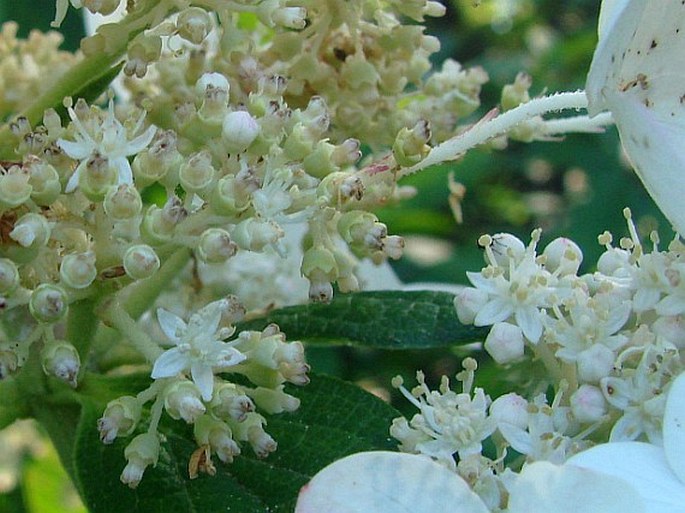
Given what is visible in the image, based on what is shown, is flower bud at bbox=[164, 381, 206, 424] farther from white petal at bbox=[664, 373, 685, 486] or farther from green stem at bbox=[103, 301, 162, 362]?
white petal at bbox=[664, 373, 685, 486]

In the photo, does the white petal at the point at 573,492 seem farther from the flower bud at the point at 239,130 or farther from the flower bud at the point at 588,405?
the flower bud at the point at 239,130

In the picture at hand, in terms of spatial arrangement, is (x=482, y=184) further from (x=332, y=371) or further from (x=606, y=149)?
(x=332, y=371)

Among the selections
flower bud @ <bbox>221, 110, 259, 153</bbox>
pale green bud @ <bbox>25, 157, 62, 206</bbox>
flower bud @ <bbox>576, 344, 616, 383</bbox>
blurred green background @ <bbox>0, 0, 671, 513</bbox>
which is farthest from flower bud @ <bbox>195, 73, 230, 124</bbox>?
blurred green background @ <bbox>0, 0, 671, 513</bbox>

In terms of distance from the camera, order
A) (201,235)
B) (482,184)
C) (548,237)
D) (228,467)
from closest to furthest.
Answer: (201,235), (228,467), (548,237), (482,184)

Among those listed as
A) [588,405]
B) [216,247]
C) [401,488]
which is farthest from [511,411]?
[216,247]

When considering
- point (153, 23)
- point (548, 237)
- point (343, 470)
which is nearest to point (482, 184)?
point (548, 237)

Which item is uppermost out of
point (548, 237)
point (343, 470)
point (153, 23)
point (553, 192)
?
point (153, 23)

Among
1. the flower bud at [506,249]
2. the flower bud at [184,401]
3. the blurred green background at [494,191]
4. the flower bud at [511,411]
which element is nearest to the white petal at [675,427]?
the flower bud at [511,411]
